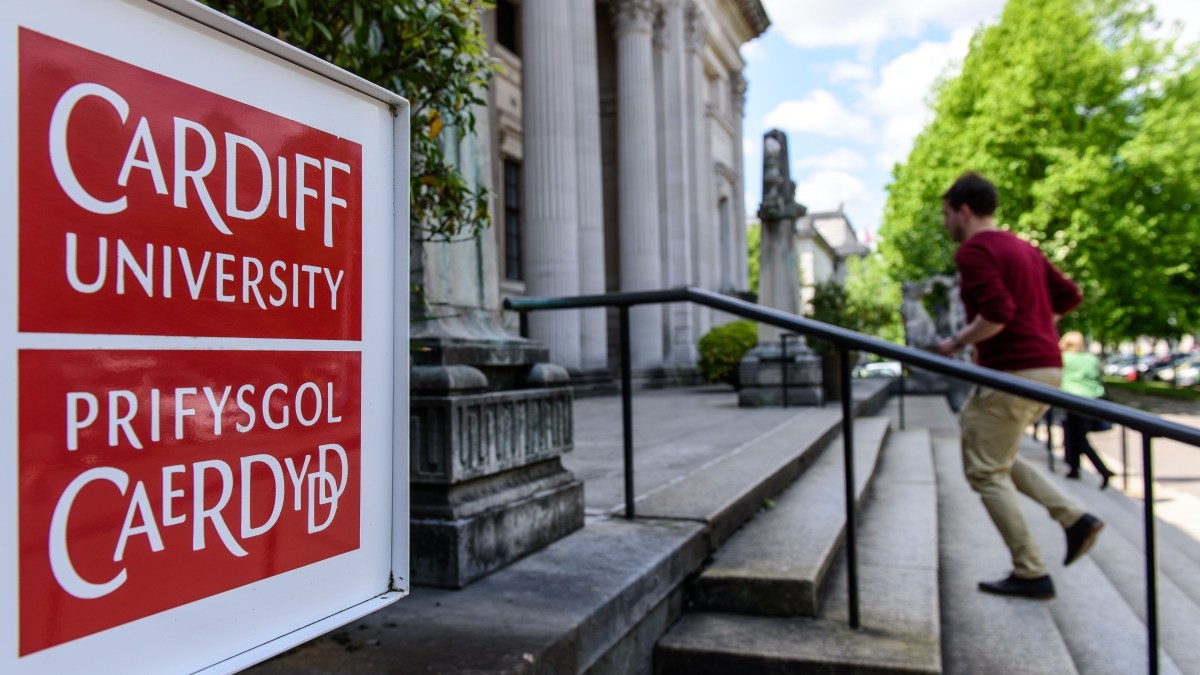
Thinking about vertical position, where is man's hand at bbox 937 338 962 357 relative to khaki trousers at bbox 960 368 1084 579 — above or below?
above

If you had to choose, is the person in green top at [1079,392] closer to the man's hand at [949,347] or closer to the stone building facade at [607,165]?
the man's hand at [949,347]

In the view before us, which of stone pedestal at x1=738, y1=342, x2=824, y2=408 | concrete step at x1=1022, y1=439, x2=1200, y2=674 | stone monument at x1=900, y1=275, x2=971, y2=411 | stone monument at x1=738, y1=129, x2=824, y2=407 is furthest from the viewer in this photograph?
stone monument at x1=900, y1=275, x2=971, y2=411

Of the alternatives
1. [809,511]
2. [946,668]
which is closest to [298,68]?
[946,668]

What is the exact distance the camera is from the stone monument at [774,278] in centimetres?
1127

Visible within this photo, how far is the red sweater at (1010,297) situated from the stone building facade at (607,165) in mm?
7791

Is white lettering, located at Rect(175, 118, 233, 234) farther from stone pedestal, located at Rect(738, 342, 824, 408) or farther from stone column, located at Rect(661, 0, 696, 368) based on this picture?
stone column, located at Rect(661, 0, 696, 368)

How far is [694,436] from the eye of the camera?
7.44 m

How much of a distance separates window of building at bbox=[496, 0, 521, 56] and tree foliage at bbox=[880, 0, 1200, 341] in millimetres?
13622

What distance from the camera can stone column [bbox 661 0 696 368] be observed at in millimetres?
22078

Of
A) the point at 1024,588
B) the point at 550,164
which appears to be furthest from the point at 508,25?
the point at 1024,588

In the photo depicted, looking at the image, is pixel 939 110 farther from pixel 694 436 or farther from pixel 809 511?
pixel 809 511

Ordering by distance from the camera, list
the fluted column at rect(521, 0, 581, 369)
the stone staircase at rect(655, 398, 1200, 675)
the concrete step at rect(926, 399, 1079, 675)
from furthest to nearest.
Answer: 1. the fluted column at rect(521, 0, 581, 369)
2. the concrete step at rect(926, 399, 1079, 675)
3. the stone staircase at rect(655, 398, 1200, 675)

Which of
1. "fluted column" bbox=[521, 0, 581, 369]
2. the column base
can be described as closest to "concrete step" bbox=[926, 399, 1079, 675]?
the column base

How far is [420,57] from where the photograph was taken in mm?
2725
